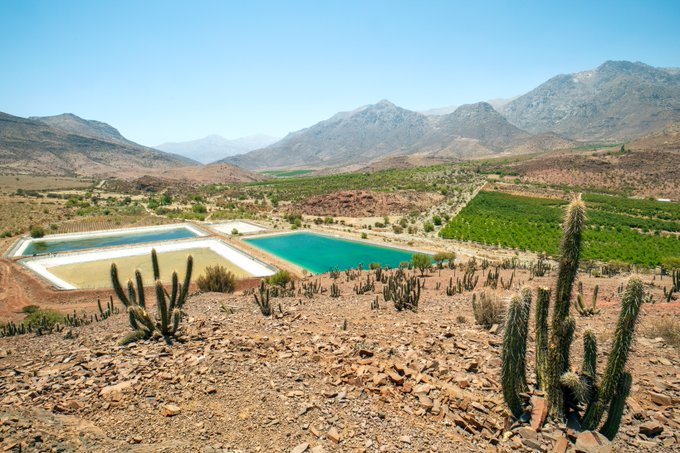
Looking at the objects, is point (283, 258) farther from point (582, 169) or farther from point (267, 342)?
point (582, 169)

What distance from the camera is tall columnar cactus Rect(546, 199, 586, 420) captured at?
18.4ft

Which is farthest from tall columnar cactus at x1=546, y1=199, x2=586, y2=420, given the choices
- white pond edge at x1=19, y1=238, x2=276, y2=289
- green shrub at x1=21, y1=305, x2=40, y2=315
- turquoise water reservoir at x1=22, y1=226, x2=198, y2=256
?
turquoise water reservoir at x1=22, y1=226, x2=198, y2=256

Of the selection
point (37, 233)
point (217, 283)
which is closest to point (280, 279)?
point (217, 283)

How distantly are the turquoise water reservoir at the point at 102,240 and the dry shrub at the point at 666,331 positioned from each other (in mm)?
40007

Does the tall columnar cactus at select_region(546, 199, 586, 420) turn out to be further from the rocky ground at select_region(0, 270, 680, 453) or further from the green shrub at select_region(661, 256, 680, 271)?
the green shrub at select_region(661, 256, 680, 271)

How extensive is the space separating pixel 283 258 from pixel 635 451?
2831 centimetres

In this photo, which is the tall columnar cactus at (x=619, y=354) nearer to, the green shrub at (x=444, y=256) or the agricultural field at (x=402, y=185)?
the green shrub at (x=444, y=256)

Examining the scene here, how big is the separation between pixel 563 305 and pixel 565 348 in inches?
27.1

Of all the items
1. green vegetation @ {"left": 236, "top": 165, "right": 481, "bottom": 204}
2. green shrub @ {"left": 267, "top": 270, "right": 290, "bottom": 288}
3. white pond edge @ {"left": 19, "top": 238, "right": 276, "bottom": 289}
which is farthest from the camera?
green vegetation @ {"left": 236, "top": 165, "right": 481, "bottom": 204}

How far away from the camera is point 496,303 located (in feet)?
31.3

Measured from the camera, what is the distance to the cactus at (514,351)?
5684 mm

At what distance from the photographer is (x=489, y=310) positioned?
951 centimetres

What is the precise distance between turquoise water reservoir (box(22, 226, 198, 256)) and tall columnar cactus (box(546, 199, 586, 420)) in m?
39.0

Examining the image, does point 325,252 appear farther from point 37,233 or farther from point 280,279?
point 37,233
